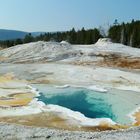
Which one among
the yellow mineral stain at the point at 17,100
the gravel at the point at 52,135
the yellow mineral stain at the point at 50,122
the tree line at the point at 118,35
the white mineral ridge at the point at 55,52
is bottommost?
the yellow mineral stain at the point at 50,122

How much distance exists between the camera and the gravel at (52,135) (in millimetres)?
15336

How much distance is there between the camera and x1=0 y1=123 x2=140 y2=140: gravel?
15.3m

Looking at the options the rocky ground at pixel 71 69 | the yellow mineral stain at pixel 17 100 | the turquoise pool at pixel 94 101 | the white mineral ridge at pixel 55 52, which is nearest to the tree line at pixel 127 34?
the rocky ground at pixel 71 69

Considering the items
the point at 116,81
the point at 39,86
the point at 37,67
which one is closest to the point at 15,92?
the point at 39,86

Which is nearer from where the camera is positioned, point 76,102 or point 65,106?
point 65,106

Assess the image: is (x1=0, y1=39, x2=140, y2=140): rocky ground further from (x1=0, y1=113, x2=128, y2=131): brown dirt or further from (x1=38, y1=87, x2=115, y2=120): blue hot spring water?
(x1=38, y1=87, x2=115, y2=120): blue hot spring water

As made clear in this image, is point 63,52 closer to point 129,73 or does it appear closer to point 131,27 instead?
point 129,73

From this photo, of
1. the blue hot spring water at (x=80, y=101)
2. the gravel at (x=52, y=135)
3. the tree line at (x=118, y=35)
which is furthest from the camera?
the tree line at (x=118, y=35)

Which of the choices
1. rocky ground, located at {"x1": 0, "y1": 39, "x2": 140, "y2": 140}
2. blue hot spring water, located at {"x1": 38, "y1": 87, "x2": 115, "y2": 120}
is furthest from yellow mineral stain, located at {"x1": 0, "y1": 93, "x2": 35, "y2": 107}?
blue hot spring water, located at {"x1": 38, "y1": 87, "x2": 115, "y2": 120}

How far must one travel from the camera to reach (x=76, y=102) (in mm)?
26297

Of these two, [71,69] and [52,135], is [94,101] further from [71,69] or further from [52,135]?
[71,69]

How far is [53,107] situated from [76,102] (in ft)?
12.8

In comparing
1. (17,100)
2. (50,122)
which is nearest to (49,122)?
(50,122)

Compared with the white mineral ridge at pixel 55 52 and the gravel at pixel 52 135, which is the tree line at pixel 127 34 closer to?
the white mineral ridge at pixel 55 52
